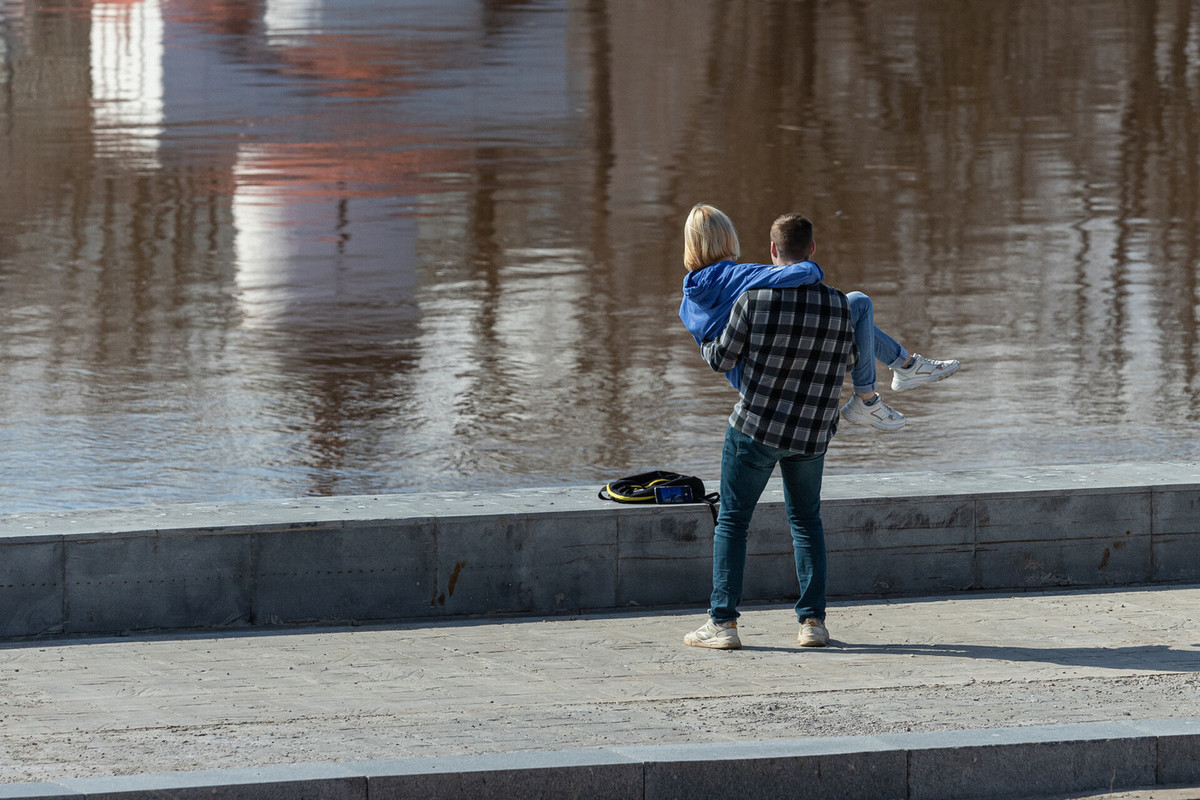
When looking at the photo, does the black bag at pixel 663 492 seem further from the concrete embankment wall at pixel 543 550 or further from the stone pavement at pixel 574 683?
the stone pavement at pixel 574 683

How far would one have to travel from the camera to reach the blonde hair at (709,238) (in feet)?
19.5

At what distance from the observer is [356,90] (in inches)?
1161

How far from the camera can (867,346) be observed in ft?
19.9

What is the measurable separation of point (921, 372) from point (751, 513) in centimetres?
96

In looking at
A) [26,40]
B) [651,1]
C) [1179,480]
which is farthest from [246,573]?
[651,1]

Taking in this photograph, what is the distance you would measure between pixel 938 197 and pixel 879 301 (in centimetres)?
658

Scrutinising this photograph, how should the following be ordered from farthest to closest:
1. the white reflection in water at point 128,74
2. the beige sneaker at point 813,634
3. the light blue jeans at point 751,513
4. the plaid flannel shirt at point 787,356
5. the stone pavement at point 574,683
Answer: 1. the white reflection in water at point 128,74
2. the beige sneaker at point 813,634
3. the light blue jeans at point 751,513
4. the plaid flannel shirt at point 787,356
5. the stone pavement at point 574,683

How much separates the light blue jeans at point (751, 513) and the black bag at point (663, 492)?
466 mm

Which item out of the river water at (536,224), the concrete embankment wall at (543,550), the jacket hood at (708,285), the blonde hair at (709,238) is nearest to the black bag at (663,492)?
the concrete embankment wall at (543,550)

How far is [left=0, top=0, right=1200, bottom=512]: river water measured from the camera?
394 inches

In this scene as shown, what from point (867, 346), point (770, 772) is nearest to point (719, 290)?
point (867, 346)

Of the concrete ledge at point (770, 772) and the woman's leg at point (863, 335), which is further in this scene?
the woman's leg at point (863, 335)

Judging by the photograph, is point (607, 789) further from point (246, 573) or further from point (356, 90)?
point (356, 90)

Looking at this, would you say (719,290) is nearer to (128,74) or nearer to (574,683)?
(574,683)
